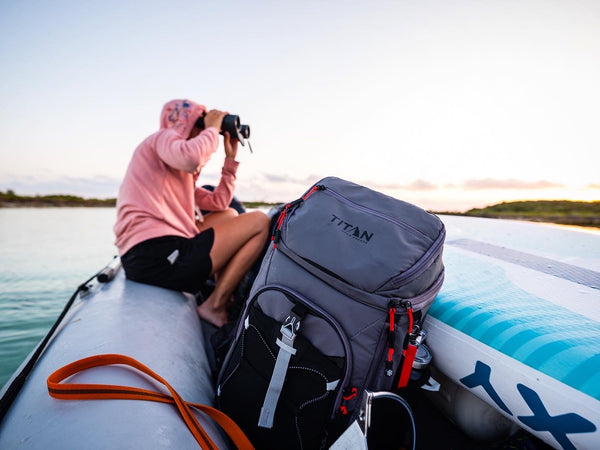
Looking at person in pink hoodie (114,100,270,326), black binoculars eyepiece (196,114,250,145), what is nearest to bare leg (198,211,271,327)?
person in pink hoodie (114,100,270,326)

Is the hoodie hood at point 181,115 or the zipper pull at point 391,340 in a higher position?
the hoodie hood at point 181,115

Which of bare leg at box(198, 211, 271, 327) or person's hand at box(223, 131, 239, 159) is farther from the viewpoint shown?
person's hand at box(223, 131, 239, 159)

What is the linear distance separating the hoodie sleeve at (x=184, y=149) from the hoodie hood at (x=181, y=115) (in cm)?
18

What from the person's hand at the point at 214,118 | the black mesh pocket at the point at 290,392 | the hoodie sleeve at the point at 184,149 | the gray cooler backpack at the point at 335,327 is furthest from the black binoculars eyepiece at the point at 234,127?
the black mesh pocket at the point at 290,392

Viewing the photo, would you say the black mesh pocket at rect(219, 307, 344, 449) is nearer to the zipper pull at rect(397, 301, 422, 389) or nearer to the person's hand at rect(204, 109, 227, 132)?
the zipper pull at rect(397, 301, 422, 389)

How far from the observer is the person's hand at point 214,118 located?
5.82 feet

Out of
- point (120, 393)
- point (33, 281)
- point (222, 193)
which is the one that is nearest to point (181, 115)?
point (222, 193)

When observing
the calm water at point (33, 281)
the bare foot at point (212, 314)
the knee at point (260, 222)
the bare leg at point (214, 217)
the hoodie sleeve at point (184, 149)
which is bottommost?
the calm water at point (33, 281)

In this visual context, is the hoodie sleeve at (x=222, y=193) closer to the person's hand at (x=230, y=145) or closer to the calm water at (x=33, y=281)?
the person's hand at (x=230, y=145)

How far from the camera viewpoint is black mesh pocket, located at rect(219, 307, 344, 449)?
827mm

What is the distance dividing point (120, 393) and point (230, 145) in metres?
1.67

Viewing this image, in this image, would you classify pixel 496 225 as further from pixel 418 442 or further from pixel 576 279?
pixel 418 442

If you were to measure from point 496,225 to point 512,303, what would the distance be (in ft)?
6.29

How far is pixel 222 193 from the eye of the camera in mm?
2297
